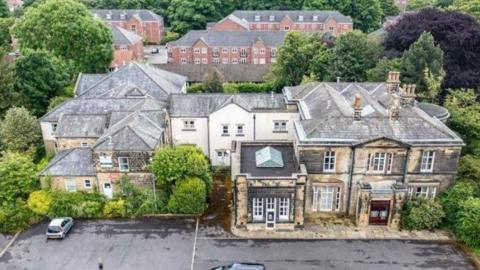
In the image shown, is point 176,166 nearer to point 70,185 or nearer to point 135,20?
point 70,185

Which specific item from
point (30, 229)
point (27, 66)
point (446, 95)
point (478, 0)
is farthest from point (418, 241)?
point (478, 0)

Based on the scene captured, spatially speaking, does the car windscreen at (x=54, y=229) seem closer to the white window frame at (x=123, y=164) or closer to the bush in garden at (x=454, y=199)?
the white window frame at (x=123, y=164)

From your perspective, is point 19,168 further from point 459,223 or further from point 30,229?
point 459,223

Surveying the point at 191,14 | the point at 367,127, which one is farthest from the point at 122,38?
the point at 367,127

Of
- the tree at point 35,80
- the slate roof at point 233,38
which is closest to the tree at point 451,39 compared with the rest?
the slate roof at point 233,38

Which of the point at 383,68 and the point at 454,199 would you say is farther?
the point at 383,68

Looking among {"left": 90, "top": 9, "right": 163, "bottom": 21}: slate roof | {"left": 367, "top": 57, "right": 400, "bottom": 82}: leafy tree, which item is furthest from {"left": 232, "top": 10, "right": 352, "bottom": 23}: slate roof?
{"left": 367, "top": 57, "right": 400, "bottom": 82}: leafy tree

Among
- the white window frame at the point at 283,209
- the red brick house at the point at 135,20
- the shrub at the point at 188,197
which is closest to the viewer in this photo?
the white window frame at the point at 283,209
